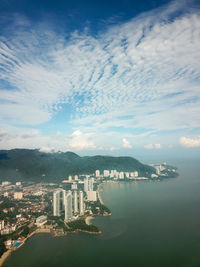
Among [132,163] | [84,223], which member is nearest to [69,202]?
[84,223]

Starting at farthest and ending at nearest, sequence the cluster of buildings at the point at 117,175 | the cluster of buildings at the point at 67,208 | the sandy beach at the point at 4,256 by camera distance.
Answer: the cluster of buildings at the point at 117,175, the cluster of buildings at the point at 67,208, the sandy beach at the point at 4,256

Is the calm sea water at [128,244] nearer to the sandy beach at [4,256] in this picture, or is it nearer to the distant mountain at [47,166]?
the sandy beach at [4,256]

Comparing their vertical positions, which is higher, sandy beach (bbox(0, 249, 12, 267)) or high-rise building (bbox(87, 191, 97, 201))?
high-rise building (bbox(87, 191, 97, 201))

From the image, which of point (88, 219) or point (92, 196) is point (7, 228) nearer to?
point (88, 219)

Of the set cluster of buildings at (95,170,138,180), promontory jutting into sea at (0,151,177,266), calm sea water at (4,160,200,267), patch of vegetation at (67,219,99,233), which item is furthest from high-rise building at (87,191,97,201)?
cluster of buildings at (95,170,138,180)

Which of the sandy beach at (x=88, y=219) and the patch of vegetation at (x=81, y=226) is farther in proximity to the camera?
the sandy beach at (x=88, y=219)

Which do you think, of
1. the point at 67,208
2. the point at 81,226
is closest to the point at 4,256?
the point at 81,226

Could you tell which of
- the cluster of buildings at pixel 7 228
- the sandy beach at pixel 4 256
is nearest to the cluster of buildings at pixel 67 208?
the cluster of buildings at pixel 7 228

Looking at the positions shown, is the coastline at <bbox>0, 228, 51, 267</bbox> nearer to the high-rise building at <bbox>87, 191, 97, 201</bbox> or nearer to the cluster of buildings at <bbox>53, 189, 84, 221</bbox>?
the cluster of buildings at <bbox>53, 189, 84, 221</bbox>

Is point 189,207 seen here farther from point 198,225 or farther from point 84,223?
point 84,223
